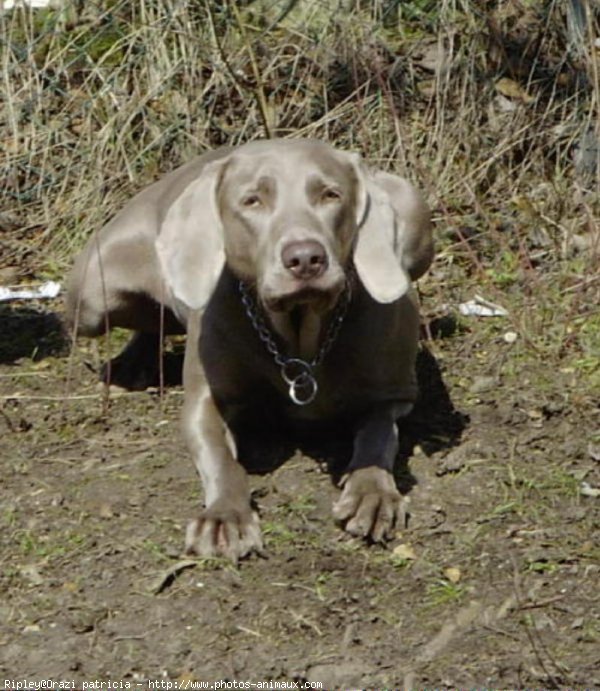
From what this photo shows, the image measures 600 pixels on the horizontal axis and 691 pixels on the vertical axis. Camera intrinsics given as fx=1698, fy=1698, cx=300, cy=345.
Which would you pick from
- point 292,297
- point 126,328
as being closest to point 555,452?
point 292,297

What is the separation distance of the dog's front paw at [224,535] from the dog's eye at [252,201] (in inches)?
30.7

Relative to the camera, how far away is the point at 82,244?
21.4 ft

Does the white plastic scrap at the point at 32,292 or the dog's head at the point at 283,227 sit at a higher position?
the dog's head at the point at 283,227

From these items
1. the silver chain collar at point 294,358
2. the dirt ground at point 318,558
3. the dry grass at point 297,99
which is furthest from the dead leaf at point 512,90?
the silver chain collar at point 294,358

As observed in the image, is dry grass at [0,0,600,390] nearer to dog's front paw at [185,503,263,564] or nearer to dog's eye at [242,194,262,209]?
dog's eye at [242,194,262,209]

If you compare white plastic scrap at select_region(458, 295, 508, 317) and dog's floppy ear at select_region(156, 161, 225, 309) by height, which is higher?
dog's floppy ear at select_region(156, 161, 225, 309)

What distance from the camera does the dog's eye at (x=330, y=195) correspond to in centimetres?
432

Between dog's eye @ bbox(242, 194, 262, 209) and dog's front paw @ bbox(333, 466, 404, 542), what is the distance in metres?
0.73

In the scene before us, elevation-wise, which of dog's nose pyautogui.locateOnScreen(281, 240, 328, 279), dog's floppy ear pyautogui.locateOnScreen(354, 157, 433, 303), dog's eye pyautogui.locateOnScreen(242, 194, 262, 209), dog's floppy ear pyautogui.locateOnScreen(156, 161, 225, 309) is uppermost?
dog's nose pyautogui.locateOnScreen(281, 240, 328, 279)

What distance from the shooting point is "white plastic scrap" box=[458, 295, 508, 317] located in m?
5.77

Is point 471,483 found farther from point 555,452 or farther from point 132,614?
point 132,614

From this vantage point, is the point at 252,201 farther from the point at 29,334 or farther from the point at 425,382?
the point at 29,334

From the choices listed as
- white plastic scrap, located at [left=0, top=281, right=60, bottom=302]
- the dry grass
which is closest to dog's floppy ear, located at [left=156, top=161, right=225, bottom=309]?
white plastic scrap, located at [left=0, top=281, right=60, bottom=302]

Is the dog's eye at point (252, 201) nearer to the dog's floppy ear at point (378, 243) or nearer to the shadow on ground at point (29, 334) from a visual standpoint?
the dog's floppy ear at point (378, 243)
